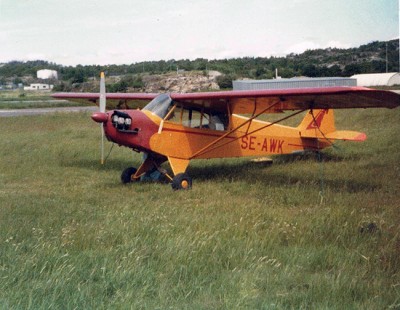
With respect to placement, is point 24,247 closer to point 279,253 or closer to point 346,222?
point 279,253

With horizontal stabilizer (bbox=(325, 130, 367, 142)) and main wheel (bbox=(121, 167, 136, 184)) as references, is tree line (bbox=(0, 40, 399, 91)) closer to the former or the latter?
horizontal stabilizer (bbox=(325, 130, 367, 142))

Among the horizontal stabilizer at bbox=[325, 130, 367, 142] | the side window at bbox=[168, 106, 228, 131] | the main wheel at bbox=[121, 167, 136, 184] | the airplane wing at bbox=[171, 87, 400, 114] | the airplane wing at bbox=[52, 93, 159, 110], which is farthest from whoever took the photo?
the airplane wing at bbox=[52, 93, 159, 110]

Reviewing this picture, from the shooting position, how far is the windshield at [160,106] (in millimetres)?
11594

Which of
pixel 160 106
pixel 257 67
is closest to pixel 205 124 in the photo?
Answer: pixel 160 106

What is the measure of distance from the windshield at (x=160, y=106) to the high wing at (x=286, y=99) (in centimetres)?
16

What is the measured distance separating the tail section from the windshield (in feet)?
14.3

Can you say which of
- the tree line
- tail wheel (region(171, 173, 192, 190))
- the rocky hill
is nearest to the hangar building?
the tree line

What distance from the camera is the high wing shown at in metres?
9.23

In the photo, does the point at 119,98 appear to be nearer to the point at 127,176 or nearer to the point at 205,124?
the point at 205,124

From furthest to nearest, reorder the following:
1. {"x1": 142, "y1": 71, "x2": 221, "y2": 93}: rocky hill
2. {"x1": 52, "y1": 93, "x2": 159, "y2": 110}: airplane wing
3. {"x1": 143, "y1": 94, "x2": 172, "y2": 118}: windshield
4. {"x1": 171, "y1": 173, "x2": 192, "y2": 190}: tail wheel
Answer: {"x1": 142, "y1": 71, "x2": 221, "y2": 93}: rocky hill → {"x1": 52, "y1": 93, "x2": 159, "y2": 110}: airplane wing → {"x1": 143, "y1": 94, "x2": 172, "y2": 118}: windshield → {"x1": 171, "y1": 173, "x2": 192, "y2": 190}: tail wheel

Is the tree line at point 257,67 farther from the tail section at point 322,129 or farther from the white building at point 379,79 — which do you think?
the tail section at point 322,129

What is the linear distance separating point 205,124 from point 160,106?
4.37 feet

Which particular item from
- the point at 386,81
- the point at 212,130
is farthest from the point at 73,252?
the point at 386,81

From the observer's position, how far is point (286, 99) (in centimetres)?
1063
